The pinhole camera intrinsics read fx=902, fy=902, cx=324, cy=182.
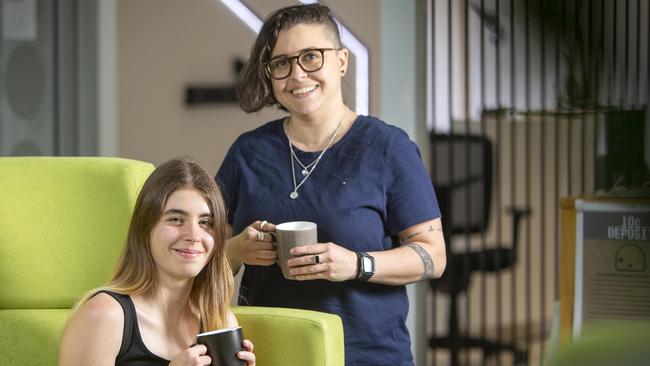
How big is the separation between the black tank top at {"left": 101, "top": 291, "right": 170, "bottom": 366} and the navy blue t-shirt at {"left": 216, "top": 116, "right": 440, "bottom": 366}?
0.32 meters

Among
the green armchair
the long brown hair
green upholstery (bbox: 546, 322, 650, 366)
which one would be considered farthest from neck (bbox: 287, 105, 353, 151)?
green upholstery (bbox: 546, 322, 650, 366)

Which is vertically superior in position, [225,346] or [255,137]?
[255,137]

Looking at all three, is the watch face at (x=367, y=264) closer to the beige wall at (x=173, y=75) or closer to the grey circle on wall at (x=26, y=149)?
the beige wall at (x=173, y=75)

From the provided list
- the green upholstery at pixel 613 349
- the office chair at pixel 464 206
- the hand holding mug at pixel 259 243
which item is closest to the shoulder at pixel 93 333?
Result: the hand holding mug at pixel 259 243

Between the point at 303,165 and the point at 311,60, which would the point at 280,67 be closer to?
the point at 311,60

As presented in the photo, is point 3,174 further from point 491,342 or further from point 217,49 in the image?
point 491,342

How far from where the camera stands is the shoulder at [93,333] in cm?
→ 136

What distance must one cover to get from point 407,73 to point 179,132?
93 centimetres

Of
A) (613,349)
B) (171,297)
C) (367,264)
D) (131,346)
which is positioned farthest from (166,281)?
(613,349)

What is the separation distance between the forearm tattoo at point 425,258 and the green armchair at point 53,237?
562mm

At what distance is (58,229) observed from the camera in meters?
1.76

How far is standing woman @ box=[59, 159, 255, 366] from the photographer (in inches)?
55.0

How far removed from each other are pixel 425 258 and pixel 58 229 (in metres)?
0.72

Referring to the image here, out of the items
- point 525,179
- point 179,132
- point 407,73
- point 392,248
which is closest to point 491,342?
point 525,179
